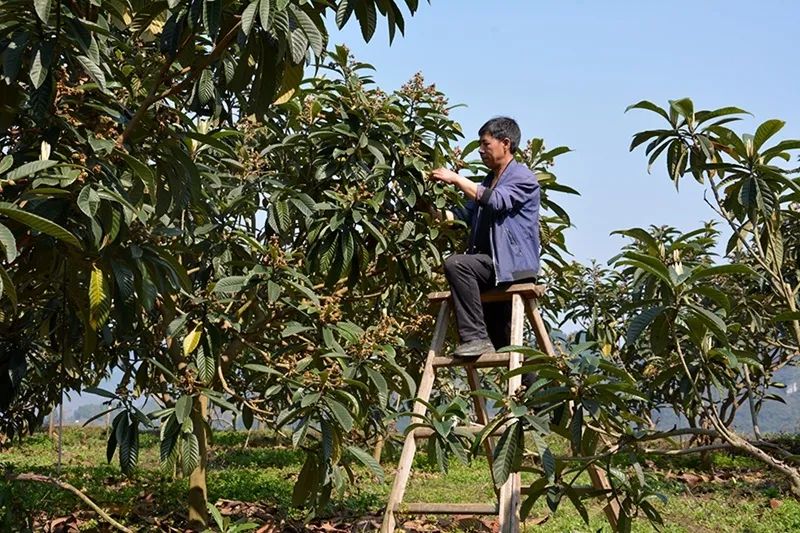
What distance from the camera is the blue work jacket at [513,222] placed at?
3.71 m

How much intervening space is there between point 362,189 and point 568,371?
5.40 feet

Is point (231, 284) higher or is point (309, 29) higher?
point (309, 29)

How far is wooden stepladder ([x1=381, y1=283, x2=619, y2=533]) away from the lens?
319 centimetres

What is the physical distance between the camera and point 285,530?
15.8 ft

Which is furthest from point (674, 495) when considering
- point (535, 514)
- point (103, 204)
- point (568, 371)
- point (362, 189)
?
point (103, 204)

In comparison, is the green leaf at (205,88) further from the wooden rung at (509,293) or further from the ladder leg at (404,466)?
the ladder leg at (404,466)

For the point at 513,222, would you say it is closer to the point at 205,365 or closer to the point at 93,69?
the point at 205,365

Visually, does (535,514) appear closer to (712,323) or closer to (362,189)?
(362,189)

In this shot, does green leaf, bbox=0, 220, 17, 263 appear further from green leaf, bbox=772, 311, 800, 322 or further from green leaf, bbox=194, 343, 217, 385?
green leaf, bbox=772, 311, 800, 322

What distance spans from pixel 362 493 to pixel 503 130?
355 cm

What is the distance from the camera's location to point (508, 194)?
3.71 meters

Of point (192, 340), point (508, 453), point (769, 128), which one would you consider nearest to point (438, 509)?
Result: point (508, 453)

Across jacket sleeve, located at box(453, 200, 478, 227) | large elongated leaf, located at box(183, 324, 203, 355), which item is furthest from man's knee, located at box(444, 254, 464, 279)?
large elongated leaf, located at box(183, 324, 203, 355)

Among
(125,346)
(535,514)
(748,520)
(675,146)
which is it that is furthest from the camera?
(748,520)
